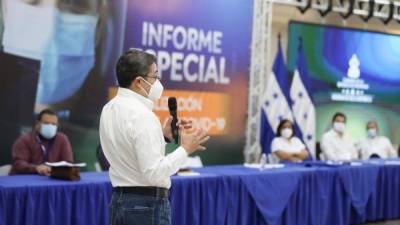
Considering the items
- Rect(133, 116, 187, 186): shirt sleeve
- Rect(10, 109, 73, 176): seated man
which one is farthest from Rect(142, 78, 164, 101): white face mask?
Rect(10, 109, 73, 176): seated man

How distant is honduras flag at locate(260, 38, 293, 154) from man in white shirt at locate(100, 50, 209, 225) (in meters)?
4.80

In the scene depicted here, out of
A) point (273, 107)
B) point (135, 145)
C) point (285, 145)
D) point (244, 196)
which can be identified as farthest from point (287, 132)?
point (135, 145)

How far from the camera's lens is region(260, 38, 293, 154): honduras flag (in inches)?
266

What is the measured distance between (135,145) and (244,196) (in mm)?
2358

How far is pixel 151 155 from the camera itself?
6.00 feet

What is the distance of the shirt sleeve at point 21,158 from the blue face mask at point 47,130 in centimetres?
14

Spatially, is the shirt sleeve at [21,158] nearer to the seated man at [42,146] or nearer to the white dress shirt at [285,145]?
the seated man at [42,146]

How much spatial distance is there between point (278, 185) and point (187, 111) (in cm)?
237

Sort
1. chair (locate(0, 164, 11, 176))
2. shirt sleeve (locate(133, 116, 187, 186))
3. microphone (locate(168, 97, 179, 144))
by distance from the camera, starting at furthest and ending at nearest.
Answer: chair (locate(0, 164, 11, 176)) < microphone (locate(168, 97, 179, 144)) < shirt sleeve (locate(133, 116, 187, 186))

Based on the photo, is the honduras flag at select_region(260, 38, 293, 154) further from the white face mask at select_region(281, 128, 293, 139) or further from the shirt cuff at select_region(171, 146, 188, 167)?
the shirt cuff at select_region(171, 146, 188, 167)

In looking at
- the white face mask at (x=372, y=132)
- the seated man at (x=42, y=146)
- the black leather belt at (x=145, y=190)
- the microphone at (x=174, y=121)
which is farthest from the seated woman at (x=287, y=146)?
the black leather belt at (x=145, y=190)

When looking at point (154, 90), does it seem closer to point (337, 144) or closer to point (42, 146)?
point (42, 146)

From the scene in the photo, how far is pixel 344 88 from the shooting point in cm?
805

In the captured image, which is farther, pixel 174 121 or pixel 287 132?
pixel 287 132
